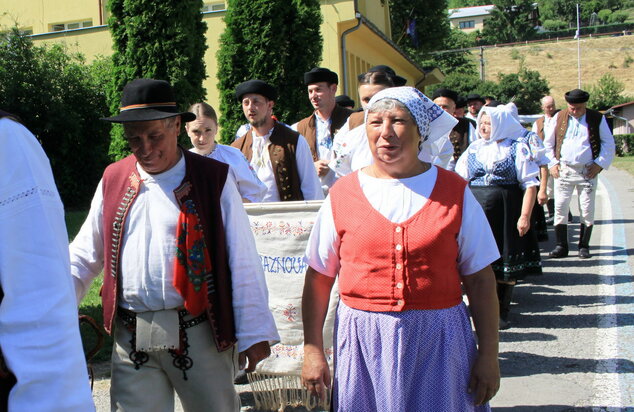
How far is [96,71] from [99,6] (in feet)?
22.8

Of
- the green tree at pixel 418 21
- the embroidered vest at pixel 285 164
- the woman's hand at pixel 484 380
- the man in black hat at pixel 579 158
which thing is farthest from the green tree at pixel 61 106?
the green tree at pixel 418 21

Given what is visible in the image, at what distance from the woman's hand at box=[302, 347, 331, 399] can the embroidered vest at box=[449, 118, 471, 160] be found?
23.3 feet

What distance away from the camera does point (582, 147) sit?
10.5 metres

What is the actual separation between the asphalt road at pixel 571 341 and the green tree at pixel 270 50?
18.8 ft

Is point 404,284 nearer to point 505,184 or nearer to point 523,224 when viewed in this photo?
point 523,224

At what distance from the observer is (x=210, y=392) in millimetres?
3049

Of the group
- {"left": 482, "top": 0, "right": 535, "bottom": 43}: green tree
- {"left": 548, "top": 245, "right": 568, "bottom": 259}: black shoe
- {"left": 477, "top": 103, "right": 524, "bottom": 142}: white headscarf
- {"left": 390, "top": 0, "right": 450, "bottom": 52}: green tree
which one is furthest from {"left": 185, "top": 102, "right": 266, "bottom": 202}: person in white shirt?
{"left": 482, "top": 0, "right": 535, "bottom": 43}: green tree

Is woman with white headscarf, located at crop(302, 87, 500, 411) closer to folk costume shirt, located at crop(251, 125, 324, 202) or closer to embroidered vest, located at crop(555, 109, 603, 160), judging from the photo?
folk costume shirt, located at crop(251, 125, 324, 202)

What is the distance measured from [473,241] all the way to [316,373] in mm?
835

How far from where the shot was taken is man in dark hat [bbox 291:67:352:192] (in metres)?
6.78

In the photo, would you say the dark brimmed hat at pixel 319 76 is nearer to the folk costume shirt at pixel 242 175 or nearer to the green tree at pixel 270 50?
the folk costume shirt at pixel 242 175

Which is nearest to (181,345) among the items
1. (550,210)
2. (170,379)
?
(170,379)

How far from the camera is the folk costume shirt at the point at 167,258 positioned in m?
2.96

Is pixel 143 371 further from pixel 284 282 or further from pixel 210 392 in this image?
pixel 284 282
